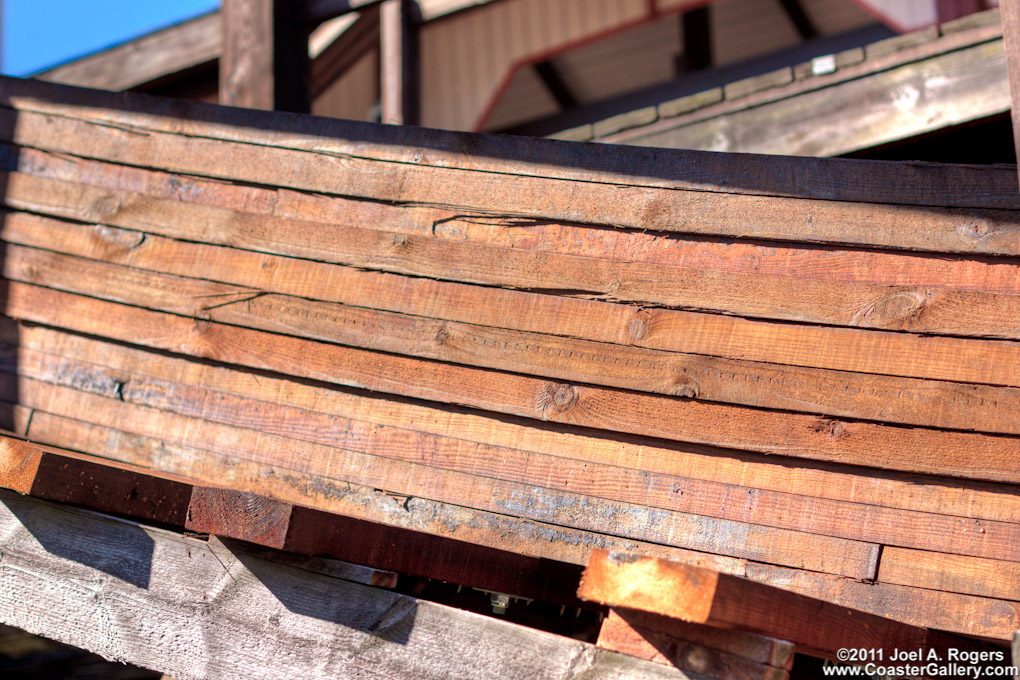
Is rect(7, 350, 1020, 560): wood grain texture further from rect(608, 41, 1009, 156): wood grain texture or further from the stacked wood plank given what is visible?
rect(608, 41, 1009, 156): wood grain texture

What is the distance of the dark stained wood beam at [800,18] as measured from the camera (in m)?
8.92

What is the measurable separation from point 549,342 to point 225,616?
3.58ft

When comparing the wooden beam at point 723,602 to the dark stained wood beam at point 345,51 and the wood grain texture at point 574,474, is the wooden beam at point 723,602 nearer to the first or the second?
the wood grain texture at point 574,474

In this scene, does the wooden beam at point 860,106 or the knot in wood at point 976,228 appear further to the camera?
the wooden beam at point 860,106

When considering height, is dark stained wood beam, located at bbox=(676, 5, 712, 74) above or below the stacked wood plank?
above

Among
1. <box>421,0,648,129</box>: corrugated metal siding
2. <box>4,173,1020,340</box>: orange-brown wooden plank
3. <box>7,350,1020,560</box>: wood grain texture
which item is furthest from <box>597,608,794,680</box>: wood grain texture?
<box>421,0,648,129</box>: corrugated metal siding

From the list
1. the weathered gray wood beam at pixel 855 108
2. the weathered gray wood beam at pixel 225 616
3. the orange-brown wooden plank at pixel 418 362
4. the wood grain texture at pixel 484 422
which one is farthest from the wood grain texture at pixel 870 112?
the weathered gray wood beam at pixel 225 616

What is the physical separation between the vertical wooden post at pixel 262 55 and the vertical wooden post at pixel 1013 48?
263 cm

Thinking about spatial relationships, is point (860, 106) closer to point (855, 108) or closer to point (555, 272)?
point (855, 108)

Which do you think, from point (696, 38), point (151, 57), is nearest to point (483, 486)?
point (151, 57)

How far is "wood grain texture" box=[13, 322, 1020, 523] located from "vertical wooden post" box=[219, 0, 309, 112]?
1.37 m

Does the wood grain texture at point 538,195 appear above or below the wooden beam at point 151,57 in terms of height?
below

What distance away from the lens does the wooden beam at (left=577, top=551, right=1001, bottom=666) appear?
1662 mm

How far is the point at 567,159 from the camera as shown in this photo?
2.63 metres
